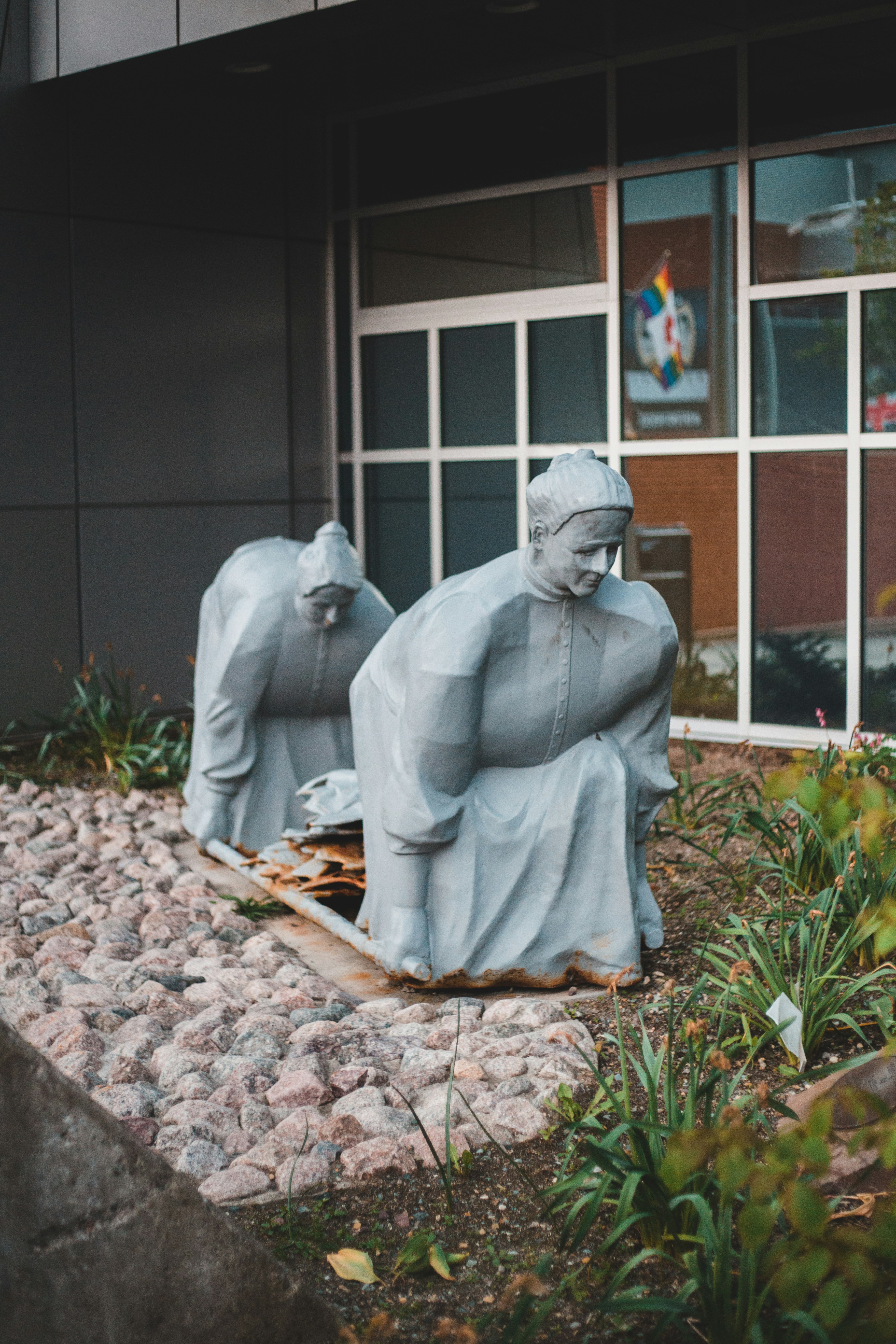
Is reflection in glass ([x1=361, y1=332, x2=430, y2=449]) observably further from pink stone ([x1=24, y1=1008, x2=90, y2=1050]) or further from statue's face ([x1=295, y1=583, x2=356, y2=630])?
pink stone ([x1=24, y1=1008, x2=90, y2=1050])

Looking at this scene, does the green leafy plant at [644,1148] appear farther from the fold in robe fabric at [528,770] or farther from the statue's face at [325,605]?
the statue's face at [325,605]

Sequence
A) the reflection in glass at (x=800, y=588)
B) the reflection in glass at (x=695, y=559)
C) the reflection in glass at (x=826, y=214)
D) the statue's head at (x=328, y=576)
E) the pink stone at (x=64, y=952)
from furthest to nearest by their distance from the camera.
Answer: the reflection in glass at (x=695, y=559) → the reflection in glass at (x=800, y=588) → the reflection in glass at (x=826, y=214) → the statue's head at (x=328, y=576) → the pink stone at (x=64, y=952)

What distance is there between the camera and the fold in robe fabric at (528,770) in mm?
4059

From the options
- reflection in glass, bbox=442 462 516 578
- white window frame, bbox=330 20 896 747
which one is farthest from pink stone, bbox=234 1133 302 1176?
reflection in glass, bbox=442 462 516 578

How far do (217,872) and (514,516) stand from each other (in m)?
4.03

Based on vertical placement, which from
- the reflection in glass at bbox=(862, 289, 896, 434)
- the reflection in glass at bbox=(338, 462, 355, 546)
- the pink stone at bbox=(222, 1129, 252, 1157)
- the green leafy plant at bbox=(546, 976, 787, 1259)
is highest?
the reflection in glass at bbox=(862, 289, 896, 434)

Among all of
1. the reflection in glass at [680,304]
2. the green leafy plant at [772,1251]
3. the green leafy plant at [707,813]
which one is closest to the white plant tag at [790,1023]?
the green leafy plant at [772,1251]

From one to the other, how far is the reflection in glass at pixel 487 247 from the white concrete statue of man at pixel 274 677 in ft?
11.5

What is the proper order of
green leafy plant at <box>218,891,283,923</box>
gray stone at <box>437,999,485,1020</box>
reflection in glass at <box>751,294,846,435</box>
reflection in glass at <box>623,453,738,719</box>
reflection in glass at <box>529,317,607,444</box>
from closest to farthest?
gray stone at <box>437,999,485,1020</box> < green leafy plant at <box>218,891,283,923</box> < reflection in glass at <box>751,294,846,435</box> < reflection in glass at <box>623,453,738,719</box> < reflection in glass at <box>529,317,607,444</box>

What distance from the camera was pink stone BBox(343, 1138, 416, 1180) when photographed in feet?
9.61

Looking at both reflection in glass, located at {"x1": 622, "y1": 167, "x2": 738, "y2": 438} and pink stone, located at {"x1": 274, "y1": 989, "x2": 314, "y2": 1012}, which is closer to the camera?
pink stone, located at {"x1": 274, "y1": 989, "x2": 314, "y2": 1012}

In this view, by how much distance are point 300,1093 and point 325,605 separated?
2619mm

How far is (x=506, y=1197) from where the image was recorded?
284 centimetres

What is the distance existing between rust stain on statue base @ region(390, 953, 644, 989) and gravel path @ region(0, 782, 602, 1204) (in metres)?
0.10
